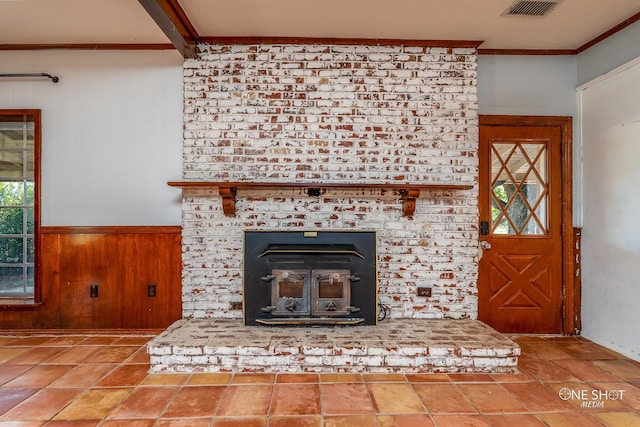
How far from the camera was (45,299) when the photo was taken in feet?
10.8

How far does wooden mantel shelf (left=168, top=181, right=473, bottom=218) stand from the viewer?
2980 mm

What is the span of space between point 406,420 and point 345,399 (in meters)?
0.37

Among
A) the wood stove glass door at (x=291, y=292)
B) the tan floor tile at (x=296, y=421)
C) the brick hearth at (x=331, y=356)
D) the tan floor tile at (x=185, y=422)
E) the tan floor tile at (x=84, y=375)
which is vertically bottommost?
the tan floor tile at (x=84, y=375)

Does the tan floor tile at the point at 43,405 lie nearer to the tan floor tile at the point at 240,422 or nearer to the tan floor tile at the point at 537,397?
the tan floor tile at the point at 240,422

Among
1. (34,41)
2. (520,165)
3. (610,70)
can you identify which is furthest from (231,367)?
(610,70)

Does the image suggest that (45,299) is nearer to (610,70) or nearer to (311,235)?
(311,235)

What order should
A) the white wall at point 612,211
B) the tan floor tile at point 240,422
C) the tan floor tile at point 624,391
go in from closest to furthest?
the tan floor tile at point 240,422 < the tan floor tile at point 624,391 < the white wall at point 612,211

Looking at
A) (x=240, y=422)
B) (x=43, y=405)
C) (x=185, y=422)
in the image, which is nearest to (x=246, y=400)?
(x=240, y=422)

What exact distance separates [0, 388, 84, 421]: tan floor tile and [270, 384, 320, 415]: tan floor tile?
1.17 metres

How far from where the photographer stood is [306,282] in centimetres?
288

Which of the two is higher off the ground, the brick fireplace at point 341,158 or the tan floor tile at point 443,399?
the brick fireplace at point 341,158

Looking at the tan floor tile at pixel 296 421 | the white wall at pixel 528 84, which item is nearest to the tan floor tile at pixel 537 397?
the tan floor tile at pixel 296 421

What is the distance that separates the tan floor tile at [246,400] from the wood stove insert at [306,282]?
62 centimetres

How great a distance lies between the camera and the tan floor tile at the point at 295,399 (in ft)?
6.66
